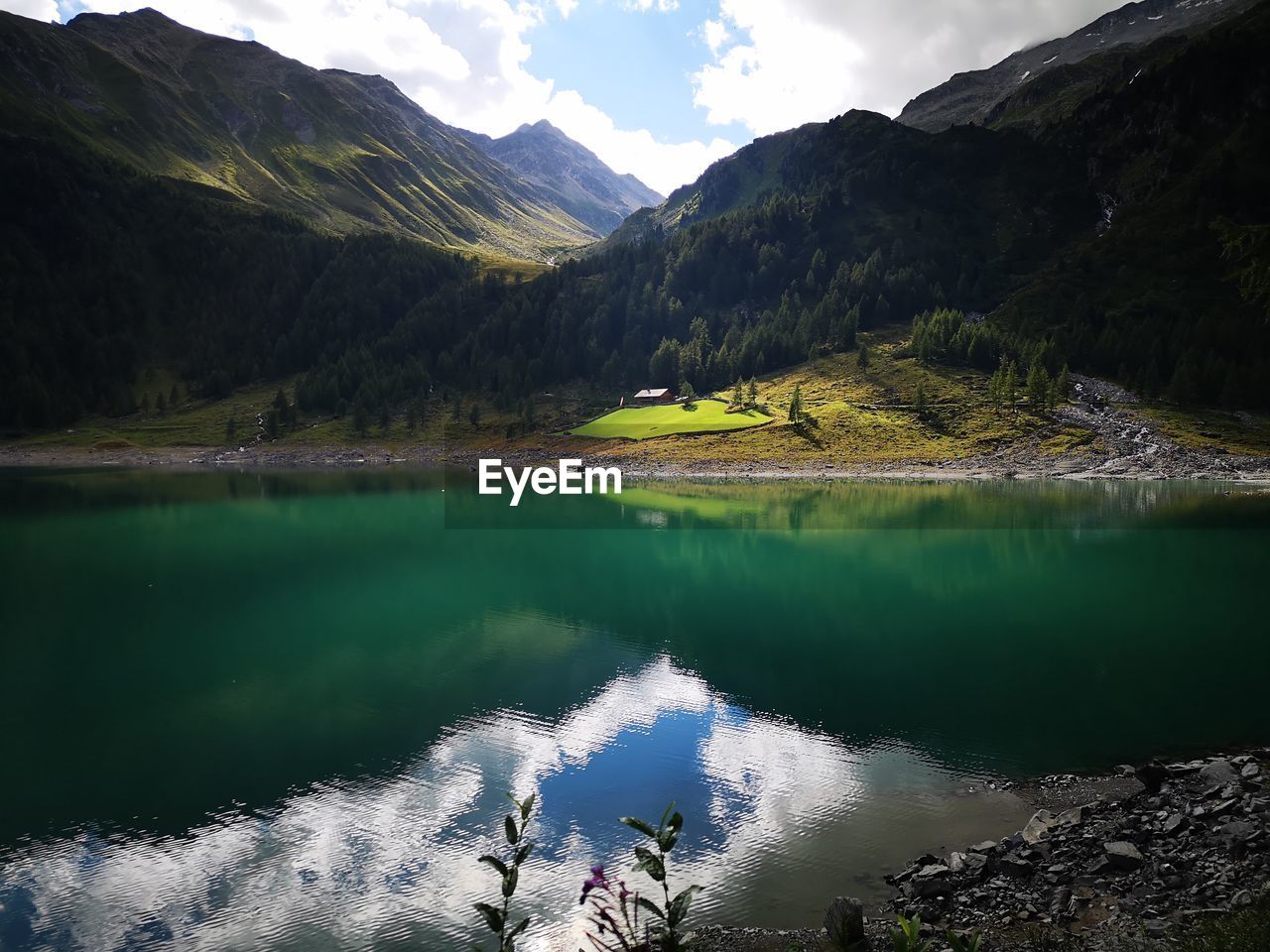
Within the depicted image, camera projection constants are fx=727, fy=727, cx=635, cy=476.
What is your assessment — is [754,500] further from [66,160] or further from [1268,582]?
[66,160]

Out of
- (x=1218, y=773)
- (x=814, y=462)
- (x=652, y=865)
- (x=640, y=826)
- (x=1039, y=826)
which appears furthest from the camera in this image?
(x=814, y=462)

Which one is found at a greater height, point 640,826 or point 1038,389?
point 1038,389

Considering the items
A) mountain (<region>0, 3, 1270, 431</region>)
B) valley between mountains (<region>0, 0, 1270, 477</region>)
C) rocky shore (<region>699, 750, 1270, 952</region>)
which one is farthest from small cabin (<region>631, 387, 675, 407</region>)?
rocky shore (<region>699, 750, 1270, 952</region>)

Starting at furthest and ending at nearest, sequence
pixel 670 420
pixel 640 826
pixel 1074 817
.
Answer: pixel 670 420 < pixel 1074 817 < pixel 640 826

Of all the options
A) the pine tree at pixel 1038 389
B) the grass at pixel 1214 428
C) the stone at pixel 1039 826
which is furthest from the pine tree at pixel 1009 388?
the stone at pixel 1039 826

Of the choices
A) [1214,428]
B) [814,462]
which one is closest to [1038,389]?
[1214,428]

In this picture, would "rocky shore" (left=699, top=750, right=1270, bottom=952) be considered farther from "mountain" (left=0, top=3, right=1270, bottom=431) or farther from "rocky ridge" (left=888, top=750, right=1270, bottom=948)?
"mountain" (left=0, top=3, right=1270, bottom=431)

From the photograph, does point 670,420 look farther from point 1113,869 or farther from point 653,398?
point 1113,869

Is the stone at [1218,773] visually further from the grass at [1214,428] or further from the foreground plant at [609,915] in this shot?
the grass at [1214,428]
